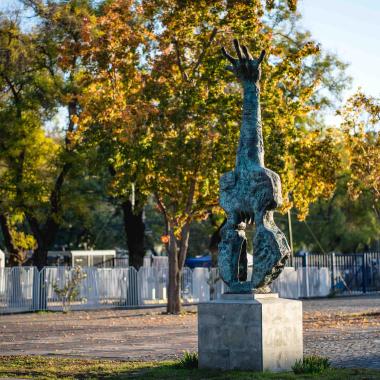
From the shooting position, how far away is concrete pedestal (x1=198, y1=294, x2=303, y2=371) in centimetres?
1200

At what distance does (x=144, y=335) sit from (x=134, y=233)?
1819cm

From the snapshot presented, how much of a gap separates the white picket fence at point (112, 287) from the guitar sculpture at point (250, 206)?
2116 centimetres

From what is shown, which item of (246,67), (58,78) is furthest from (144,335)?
(58,78)

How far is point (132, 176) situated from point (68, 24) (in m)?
8.83

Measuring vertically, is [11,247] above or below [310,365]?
above

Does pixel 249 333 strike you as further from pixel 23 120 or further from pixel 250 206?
pixel 23 120

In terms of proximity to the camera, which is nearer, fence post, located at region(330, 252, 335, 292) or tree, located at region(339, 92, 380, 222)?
tree, located at region(339, 92, 380, 222)

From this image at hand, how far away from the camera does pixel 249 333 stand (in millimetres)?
12031

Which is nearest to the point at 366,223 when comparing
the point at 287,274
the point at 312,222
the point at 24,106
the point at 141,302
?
the point at 312,222

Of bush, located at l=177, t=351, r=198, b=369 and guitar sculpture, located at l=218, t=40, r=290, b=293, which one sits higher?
guitar sculpture, located at l=218, t=40, r=290, b=293

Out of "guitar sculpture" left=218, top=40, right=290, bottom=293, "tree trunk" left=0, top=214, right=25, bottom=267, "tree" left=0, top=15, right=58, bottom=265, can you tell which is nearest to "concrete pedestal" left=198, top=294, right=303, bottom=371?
"guitar sculpture" left=218, top=40, right=290, bottom=293

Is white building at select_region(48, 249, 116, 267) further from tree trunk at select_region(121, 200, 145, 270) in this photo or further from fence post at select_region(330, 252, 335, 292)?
fence post at select_region(330, 252, 335, 292)

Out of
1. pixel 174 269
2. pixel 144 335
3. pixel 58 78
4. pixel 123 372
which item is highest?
pixel 58 78

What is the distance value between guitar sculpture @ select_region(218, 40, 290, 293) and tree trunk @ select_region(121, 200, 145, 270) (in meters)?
25.1
